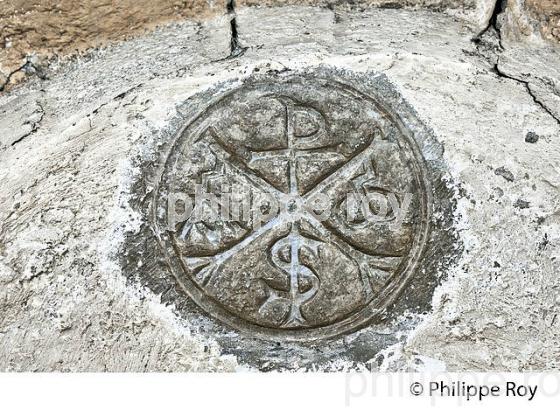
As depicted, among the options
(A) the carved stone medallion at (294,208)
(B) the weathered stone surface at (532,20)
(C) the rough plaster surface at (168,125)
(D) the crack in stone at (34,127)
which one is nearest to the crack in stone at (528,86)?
(C) the rough plaster surface at (168,125)

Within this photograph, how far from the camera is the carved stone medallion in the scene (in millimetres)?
2637

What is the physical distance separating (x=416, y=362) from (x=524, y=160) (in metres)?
0.78

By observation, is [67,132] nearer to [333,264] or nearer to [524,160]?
[333,264]

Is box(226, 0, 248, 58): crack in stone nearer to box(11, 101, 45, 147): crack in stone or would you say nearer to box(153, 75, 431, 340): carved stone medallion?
box(153, 75, 431, 340): carved stone medallion

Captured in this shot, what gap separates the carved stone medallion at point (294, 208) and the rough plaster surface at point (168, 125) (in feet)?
0.35

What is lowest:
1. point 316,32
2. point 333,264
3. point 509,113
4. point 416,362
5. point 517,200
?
point 416,362

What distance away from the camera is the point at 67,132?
9.04ft

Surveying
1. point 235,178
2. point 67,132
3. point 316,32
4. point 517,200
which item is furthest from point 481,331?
point 67,132

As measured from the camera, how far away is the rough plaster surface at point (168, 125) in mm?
2555

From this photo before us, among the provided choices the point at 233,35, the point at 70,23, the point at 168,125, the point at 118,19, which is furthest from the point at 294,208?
the point at 70,23

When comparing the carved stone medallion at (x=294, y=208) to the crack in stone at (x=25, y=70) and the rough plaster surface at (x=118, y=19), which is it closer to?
the rough plaster surface at (x=118, y=19)

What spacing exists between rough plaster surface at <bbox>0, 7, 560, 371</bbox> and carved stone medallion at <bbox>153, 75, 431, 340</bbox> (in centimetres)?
11

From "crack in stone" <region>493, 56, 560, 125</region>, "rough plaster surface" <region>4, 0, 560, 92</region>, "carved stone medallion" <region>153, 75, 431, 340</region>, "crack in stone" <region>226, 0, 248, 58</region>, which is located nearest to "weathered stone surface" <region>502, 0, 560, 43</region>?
"rough plaster surface" <region>4, 0, 560, 92</region>

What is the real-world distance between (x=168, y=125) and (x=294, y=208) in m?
0.54
